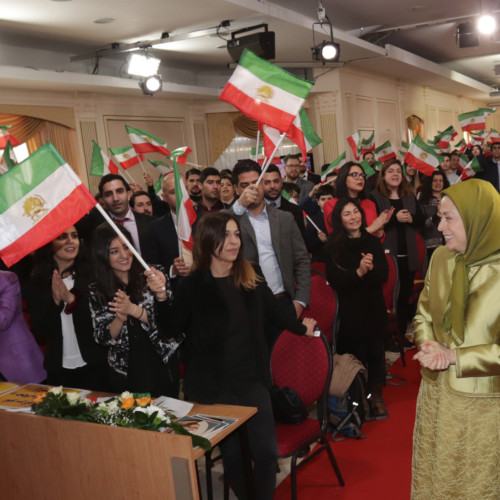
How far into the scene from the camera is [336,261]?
14.0 ft

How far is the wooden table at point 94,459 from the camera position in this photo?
231cm

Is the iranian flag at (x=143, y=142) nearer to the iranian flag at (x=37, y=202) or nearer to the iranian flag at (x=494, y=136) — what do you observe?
the iranian flag at (x=37, y=202)

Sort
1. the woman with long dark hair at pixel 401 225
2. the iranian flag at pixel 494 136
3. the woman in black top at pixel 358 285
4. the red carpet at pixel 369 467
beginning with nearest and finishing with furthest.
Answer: the red carpet at pixel 369 467 < the woman in black top at pixel 358 285 < the woman with long dark hair at pixel 401 225 < the iranian flag at pixel 494 136

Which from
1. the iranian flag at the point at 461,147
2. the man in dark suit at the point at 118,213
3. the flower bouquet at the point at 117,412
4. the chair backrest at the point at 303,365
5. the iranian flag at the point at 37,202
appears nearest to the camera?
the flower bouquet at the point at 117,412

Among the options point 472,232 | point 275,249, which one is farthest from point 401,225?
point 472,232

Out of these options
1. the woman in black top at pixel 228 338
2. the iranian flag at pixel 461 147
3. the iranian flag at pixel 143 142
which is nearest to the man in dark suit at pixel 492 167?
the iranian flag at pixel 461 147

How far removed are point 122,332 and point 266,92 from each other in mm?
1610

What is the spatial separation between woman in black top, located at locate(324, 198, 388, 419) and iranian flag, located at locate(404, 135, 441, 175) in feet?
9.66

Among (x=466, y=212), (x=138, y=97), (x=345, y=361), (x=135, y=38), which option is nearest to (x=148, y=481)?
(x=466, y=212)

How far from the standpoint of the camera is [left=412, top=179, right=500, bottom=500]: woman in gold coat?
86.5 inches

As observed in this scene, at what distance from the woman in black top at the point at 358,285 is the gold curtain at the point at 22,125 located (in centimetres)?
682

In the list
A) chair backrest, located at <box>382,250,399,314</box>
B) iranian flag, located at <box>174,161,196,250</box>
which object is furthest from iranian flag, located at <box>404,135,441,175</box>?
iranian flag, located at <box>174,161,196,250</box>

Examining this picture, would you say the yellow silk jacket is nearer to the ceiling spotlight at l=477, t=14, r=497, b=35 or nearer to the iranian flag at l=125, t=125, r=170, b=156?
the iranian flag at l=125, t=125, r=170, b=156

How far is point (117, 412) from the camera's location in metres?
2.51
